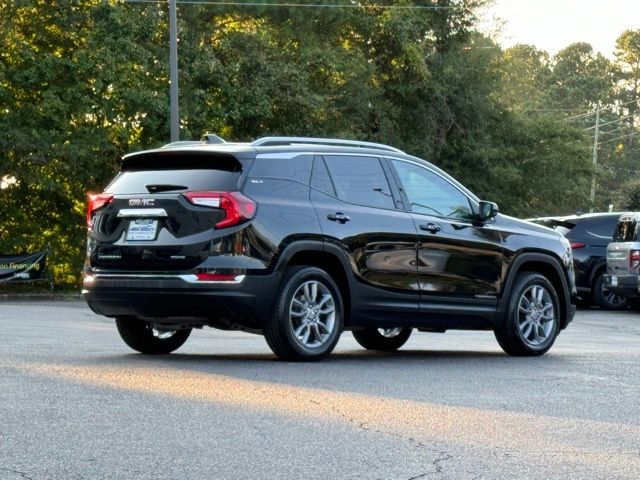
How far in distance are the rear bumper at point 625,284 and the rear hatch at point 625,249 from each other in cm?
9

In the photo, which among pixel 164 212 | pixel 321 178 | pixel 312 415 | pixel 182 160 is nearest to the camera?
pixel 312 415

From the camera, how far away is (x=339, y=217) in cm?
1210

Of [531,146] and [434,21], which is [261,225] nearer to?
[434,21]

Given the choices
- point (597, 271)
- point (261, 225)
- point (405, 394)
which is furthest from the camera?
point (597, 271)

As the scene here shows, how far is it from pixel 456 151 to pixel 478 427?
4010cm

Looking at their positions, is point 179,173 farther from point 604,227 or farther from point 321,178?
point 604,227

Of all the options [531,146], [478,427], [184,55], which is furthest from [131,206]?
[531,146]

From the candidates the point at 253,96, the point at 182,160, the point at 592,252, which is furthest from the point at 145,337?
the point at 253,96

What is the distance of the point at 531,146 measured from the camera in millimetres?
51156

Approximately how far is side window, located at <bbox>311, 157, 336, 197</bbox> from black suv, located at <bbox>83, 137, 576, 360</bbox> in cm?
1

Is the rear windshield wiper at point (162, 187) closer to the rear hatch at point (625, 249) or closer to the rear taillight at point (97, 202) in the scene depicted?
the rear taillight at point (97, 202)

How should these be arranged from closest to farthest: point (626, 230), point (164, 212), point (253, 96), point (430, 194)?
point (164, 212) < point (430, 194) < point (626, 230) < point (253, 96)

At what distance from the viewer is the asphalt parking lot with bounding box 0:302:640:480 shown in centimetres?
691

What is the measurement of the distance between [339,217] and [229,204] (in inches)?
43.7
